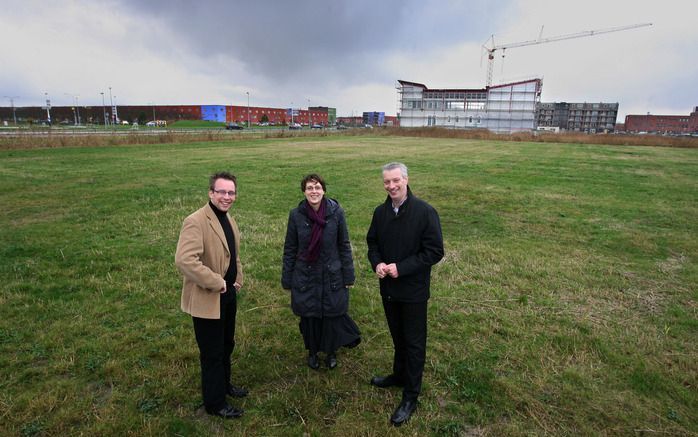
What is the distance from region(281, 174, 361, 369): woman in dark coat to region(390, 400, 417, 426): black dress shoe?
3.31 feet

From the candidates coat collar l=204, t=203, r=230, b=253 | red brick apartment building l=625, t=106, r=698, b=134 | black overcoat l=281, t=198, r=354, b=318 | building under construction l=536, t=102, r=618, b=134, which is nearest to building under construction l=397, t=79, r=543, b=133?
building under construction l=536, t=102, r=618, b=134

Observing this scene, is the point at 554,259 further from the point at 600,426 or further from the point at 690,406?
the point at 600,426

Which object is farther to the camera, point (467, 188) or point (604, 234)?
point (467, 188)

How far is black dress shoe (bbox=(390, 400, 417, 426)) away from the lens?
379 centimetres

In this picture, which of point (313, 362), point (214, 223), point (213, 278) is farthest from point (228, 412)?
point (214, 223)

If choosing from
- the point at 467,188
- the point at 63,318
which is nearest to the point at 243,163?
the point at 467,188

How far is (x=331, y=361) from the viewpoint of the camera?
15.4 ft

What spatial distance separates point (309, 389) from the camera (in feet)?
14.0

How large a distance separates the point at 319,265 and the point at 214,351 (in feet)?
4.46

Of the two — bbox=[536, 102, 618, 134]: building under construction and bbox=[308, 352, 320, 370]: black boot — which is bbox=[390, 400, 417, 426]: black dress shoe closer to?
bbox=[308, 352, 320, 370]: black boot

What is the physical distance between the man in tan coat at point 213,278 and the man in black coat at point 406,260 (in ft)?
4.47

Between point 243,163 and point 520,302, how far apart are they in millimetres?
19851

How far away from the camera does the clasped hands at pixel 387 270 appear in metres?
3.62

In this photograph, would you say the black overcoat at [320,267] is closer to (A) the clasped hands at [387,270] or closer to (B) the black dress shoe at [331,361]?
(B) the black dress shoe at [331,361]
